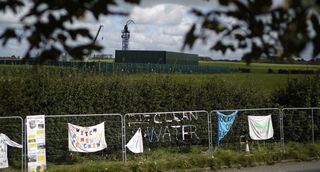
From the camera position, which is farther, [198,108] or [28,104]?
[198,108]

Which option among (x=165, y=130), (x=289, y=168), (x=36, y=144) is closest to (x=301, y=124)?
(x=289, y=168)

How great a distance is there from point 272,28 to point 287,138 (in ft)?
55.3

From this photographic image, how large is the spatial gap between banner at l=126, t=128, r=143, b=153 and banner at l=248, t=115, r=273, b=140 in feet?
12.8

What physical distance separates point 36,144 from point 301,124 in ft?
33.8

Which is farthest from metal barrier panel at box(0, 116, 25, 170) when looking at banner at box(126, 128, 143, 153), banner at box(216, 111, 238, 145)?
banner at box(216, 111, 238, 145)

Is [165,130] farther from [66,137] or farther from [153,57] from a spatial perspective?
[153,57]

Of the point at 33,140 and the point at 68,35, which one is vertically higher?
the point at 68,35

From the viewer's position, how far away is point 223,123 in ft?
54.0

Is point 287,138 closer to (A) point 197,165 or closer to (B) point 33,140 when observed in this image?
(A) point 197,165

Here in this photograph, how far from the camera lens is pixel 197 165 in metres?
14.4

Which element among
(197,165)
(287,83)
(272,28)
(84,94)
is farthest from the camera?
(287,83)

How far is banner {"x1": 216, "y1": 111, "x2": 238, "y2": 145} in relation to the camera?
16.2 metres

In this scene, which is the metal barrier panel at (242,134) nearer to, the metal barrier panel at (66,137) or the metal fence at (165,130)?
the metal fence at (165,130)

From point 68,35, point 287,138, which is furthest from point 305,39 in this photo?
point 287,138
